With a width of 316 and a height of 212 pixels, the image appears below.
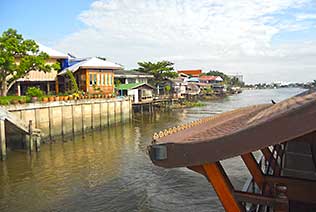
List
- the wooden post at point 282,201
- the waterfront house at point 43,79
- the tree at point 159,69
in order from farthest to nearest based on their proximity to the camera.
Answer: the tree at point 159,69, the waterfront house at point 43,79, the wooden post at point 282,201

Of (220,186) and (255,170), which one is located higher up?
(220,186)

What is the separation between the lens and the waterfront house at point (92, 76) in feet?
97.7

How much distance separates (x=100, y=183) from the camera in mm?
11852

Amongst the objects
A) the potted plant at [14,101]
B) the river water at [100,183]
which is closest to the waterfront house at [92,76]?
the potted plant at [14,101]

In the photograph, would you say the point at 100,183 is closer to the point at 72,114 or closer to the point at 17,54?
the point at 72,114

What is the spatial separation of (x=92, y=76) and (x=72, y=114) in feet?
26.0

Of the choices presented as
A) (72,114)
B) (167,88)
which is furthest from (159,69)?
(72,114)

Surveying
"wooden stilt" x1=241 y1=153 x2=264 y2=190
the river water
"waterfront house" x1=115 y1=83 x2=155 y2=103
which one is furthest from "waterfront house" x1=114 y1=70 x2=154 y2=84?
"wooden stilt" x1=241 y1=153 x2=264 y2=190

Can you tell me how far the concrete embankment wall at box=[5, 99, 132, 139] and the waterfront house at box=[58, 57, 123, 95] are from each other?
3.11 meters

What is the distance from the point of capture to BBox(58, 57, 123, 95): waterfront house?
97.7ft

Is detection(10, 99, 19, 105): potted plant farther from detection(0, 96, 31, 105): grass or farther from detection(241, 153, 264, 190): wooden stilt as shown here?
detection(241, 153, 264, 190): wooden stilt

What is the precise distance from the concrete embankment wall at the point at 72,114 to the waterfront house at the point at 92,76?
3113 mm

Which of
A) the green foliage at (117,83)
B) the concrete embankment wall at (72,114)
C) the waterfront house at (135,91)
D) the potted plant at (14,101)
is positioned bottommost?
the concrete embankment wall at (72,114)

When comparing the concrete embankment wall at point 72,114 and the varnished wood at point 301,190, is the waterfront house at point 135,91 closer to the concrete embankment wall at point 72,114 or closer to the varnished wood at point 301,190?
the concrete embankment wall at point 72,114
